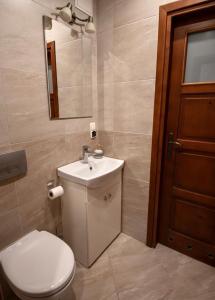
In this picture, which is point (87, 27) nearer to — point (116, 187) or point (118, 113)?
point (118, 113)

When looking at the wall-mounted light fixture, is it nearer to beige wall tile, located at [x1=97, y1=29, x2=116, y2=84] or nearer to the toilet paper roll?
beige wall tile, located at [x1=97, y1=29, x2=116, y2=84]

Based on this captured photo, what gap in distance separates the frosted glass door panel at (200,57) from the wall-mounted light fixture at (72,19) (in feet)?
2.69

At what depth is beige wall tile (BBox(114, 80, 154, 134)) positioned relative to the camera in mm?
1504

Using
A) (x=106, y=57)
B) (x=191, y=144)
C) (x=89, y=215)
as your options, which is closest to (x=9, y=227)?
(x=89, y=215)

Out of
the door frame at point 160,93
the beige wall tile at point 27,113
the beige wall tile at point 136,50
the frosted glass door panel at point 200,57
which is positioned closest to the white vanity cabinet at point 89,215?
the door frame at point 160,93

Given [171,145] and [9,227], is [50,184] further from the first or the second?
[171,145]

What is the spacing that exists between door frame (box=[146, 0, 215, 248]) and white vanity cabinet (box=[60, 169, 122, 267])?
1.18 feet

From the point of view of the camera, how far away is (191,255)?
1687mm

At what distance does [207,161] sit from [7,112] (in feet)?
4.97

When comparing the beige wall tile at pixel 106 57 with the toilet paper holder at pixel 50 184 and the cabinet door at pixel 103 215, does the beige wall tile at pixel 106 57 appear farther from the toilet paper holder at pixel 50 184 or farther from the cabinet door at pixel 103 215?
the toilet paper holder at pixel 50 184

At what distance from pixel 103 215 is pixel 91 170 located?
42cm

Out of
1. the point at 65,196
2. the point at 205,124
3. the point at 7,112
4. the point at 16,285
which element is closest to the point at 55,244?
the point at 16,285

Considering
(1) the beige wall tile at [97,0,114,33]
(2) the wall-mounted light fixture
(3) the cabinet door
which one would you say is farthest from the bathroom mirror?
(3) the cabinet door

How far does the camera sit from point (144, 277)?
1505 mm
